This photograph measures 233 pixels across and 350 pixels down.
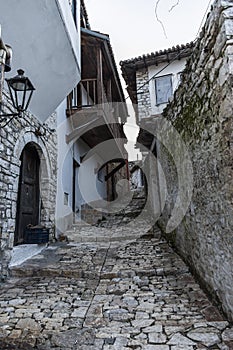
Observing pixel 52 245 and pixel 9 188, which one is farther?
pixel 52 245

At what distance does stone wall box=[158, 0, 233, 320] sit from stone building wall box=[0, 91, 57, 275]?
8.78ft

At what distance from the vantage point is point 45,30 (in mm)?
3539

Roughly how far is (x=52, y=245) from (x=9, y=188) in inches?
81.4

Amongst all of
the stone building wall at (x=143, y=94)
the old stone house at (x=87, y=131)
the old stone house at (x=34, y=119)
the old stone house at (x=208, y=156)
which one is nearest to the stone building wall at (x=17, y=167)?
the old stone house at (x=34, y=119)

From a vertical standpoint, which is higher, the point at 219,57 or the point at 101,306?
the point at 219,57

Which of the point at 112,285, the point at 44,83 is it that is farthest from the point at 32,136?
the point at 112,285

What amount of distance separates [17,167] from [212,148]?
3050mm

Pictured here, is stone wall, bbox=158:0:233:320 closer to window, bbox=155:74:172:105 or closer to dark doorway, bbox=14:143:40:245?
dark doorway, bbox=14:143:40:245

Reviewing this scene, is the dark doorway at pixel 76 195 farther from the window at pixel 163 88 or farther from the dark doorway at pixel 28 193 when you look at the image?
the window at pixel 163 88

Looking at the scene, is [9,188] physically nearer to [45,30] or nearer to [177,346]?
[45,30]

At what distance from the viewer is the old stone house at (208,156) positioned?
74.4 inches

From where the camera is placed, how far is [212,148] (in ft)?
7.13

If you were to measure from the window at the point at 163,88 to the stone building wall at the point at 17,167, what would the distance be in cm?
336

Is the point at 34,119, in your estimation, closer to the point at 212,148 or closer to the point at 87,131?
the point at 87,131
